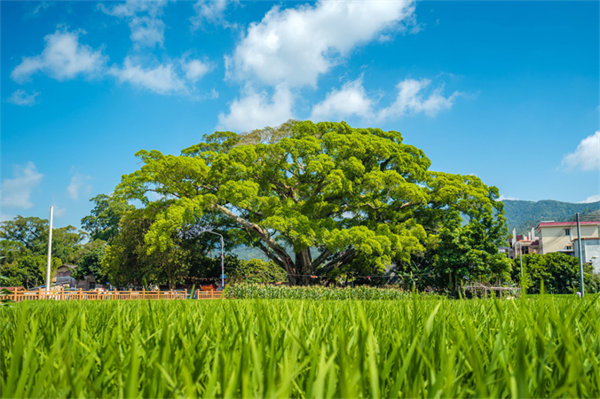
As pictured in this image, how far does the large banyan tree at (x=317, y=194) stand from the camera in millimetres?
22906

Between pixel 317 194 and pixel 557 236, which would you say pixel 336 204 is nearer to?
pixel 317 194

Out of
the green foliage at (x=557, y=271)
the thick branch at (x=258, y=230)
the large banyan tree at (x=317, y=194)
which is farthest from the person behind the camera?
the green foliage at (x=557, y=271)

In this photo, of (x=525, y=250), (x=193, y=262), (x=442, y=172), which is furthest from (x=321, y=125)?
(x=525, y=250)

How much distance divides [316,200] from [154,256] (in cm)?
1627

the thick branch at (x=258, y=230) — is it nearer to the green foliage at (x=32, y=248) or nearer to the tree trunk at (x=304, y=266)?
the tree trunk at (x=304, y=266)

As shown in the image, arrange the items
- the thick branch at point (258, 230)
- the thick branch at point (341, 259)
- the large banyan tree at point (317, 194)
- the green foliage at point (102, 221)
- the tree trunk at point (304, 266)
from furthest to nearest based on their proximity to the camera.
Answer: the green foliage at point (102, 221)
the thick branch at point (341, 259)
the tree trunk at point (304, 266)
the thick branch at point (258, 230)
the large banyan tree at point (317, 194)

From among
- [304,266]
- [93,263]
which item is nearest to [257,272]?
[304,266]

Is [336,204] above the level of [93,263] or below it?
above

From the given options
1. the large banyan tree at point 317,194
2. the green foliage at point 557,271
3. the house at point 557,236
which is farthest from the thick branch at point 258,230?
the house at point 557,236

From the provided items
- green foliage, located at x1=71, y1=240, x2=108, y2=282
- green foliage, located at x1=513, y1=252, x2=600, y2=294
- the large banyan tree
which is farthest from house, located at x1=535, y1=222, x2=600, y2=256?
green foliage, located at x1=71, y1=240, x2=108, y2=282

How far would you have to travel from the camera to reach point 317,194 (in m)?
26.3

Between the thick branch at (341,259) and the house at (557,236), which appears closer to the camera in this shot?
the thick branch at (341,259)

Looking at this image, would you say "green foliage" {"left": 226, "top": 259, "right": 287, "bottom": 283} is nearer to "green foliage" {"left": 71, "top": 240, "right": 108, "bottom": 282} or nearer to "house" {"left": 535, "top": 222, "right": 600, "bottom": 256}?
"green foliage" {"left": 71, "top": 240, "right": 108, "bottom": 282}

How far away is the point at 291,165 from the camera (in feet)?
82.5
